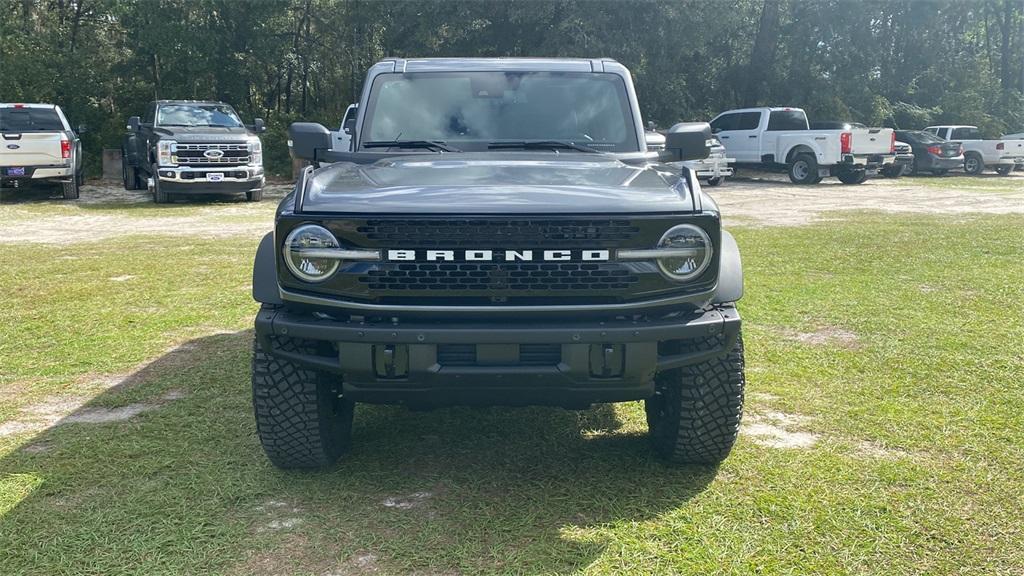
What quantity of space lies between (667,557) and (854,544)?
66 cm

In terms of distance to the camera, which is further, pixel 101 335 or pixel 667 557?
pixel 101 335

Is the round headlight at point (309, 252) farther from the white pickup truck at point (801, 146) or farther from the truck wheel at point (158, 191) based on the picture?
the white pickup truck at point (801, 146)

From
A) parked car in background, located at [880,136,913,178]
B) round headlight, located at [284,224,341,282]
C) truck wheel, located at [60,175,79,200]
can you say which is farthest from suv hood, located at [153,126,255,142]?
parked car in background, located at [880,136,913,178]

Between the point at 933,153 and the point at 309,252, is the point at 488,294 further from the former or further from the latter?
the point at 933,153

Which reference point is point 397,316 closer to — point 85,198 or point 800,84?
point 85,198

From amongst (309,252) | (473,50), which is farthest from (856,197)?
(309,252)

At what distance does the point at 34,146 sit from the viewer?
16.5 m

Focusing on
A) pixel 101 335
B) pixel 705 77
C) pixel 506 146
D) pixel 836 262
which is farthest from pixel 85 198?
pixel 705 77

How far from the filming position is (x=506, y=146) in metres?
4.38

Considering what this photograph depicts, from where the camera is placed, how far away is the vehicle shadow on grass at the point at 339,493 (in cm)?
297

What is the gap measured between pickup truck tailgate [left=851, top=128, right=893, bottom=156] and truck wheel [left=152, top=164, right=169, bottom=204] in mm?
15672

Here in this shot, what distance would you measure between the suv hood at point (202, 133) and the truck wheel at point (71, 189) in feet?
8.17

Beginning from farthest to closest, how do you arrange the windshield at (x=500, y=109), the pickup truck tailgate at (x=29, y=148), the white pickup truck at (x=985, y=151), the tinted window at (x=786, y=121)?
the white pickup truck at (x=985, y=151)
the tinted window at (x=786, y=121)
the pickup truck tailgate at (x=29, y=148)
the windshield at (x=500, y=109)

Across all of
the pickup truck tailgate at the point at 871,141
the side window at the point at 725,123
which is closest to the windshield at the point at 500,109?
the pickup truck tailgate at the point at 871,141
